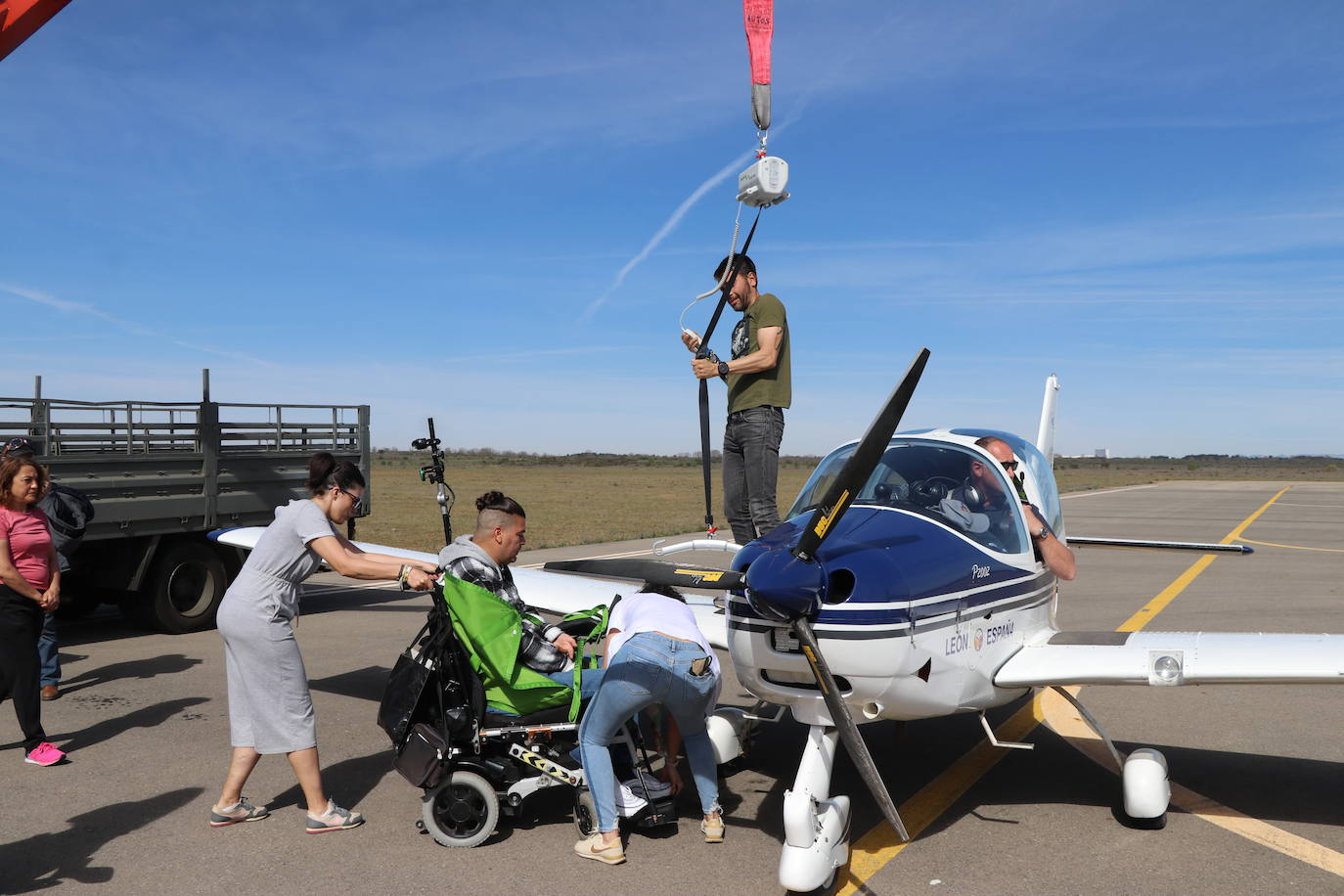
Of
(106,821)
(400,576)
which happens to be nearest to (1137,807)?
(400,576)

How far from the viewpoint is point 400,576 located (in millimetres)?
4441

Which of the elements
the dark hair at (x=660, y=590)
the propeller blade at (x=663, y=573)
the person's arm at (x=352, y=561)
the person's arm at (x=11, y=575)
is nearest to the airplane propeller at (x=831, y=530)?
the propeller blade at (x=663, y=573)

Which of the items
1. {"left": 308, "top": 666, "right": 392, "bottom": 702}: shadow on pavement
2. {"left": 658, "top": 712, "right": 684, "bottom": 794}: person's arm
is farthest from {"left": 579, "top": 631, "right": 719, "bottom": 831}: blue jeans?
{"left": 308, "top": 666, "right": 392, "bottom": 702}: shadow on pavement

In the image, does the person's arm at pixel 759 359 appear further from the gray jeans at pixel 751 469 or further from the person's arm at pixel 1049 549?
the person's arm at pixel 1049 549

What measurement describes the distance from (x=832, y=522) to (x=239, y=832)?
9.89 ft

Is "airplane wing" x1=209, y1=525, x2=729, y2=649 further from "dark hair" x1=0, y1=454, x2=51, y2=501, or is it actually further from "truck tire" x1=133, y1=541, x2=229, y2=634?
"truck tire" x1=133, y1=541, x2=229, y2=634

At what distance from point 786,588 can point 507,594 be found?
151 centimetres

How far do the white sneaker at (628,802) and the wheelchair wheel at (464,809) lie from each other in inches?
21.0

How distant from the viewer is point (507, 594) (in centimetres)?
471

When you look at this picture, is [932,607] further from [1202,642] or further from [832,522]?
[1202,642]

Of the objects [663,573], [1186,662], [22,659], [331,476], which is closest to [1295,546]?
[1186,662]

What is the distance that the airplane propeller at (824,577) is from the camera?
383 cm

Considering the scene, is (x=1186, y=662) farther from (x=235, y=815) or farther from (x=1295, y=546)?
(x=1295, y=546)

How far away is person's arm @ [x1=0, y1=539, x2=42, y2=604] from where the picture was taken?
17.4 ft
